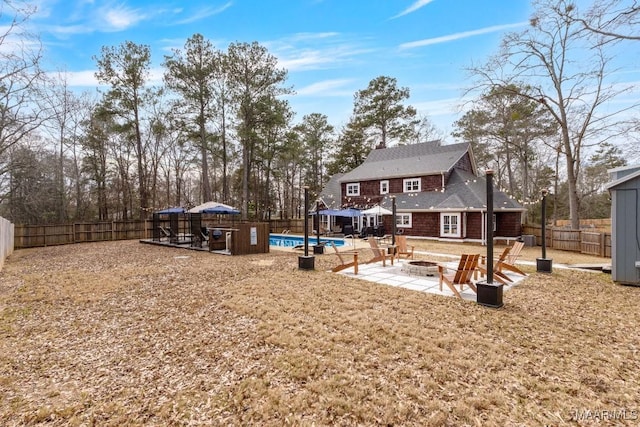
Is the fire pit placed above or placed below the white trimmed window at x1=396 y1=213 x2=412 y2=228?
below

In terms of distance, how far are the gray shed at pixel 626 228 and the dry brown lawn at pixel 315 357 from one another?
54cm

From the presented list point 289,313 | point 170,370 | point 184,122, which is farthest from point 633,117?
point 184,122

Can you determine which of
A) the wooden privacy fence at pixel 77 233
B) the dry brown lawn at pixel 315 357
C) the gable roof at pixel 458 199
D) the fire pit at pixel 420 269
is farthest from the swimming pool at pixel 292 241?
the dry brown lawn at pixel 315 357

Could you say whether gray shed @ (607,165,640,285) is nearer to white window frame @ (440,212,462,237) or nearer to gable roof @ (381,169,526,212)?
gable roof @ (381,169,526,212)

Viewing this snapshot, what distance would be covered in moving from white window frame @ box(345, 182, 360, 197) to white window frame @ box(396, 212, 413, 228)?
484cm

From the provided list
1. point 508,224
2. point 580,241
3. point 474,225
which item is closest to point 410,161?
point 474,225

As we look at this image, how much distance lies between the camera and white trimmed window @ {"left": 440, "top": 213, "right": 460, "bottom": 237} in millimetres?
17422

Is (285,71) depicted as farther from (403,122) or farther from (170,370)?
(170,370)

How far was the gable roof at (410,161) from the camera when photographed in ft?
67.6

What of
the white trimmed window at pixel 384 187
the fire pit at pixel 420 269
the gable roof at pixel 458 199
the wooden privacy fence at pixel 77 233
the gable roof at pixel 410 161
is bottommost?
the fire pit at pixel 420 269

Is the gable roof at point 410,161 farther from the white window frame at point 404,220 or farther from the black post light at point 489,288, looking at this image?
the black post light at point 489,288

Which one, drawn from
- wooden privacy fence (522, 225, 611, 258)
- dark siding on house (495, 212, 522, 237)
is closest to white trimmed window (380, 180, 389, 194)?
dark siding on house (495, 212, 522, 237)

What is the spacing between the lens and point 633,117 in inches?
521

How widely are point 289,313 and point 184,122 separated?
70.0ft
